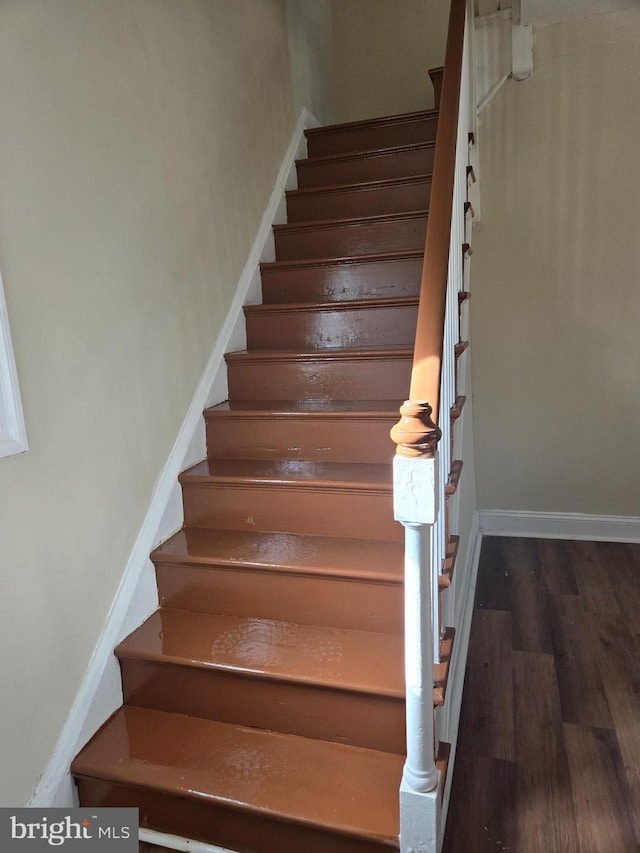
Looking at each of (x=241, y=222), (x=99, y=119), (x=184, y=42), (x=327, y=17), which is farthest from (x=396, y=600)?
(x=327, y=17)

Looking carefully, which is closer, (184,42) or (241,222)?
(184,42)

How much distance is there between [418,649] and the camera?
4.00 ft

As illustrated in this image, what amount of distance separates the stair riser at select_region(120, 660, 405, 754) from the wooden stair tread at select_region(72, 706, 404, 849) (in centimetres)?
3

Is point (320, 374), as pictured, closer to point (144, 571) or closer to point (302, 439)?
point (302, 439)

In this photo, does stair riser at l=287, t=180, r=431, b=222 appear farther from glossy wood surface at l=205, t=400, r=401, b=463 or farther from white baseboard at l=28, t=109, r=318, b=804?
glossy wood surface at l=205, t=400, r=401, b=463

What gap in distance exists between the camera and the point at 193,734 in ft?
5.32

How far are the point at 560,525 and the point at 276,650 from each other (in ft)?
7.19

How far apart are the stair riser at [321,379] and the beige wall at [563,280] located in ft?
3.64

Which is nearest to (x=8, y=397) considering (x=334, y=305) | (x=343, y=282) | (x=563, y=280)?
(x=334, y=305)

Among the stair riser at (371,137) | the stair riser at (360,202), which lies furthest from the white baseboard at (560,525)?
the stair riser at (371,137)

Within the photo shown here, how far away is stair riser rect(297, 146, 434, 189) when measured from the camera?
297 centimetres

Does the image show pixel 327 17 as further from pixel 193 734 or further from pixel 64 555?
pixel 193 734

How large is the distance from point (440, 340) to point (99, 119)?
1.27 metres

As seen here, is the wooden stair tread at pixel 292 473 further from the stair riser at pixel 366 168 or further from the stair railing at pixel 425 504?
the stair riser at pixel 366 168
